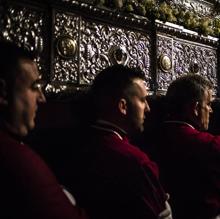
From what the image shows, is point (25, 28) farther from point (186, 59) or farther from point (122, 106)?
point (186, 59)

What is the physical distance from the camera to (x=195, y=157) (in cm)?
267

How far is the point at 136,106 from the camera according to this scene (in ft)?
8.35

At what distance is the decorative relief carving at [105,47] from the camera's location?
3.54 metres

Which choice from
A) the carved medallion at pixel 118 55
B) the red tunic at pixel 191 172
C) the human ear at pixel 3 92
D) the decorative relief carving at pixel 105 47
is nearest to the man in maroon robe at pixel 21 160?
the human ear at pixel 3 92

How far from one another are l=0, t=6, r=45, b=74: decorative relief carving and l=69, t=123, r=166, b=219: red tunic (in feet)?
4.08

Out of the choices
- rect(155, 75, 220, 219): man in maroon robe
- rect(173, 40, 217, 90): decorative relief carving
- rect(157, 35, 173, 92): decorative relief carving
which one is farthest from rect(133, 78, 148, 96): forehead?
rect(173, 40, 217, 90): decorative relief carving

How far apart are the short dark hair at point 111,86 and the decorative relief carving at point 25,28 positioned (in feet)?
2.72

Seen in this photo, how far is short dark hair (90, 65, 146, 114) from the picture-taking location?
2.48m

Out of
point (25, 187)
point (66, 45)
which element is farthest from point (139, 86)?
point (25, 187)

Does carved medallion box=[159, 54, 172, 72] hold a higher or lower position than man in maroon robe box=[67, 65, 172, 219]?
higher

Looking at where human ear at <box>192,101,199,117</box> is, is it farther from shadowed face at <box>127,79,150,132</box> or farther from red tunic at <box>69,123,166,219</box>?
red tunic at <box>69,123,166,219</box>

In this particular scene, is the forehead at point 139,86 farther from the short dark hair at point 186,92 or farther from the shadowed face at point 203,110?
the shadowed face at point 203,110

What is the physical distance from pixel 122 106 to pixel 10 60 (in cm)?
85

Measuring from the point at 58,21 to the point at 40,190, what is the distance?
6.83 ft
